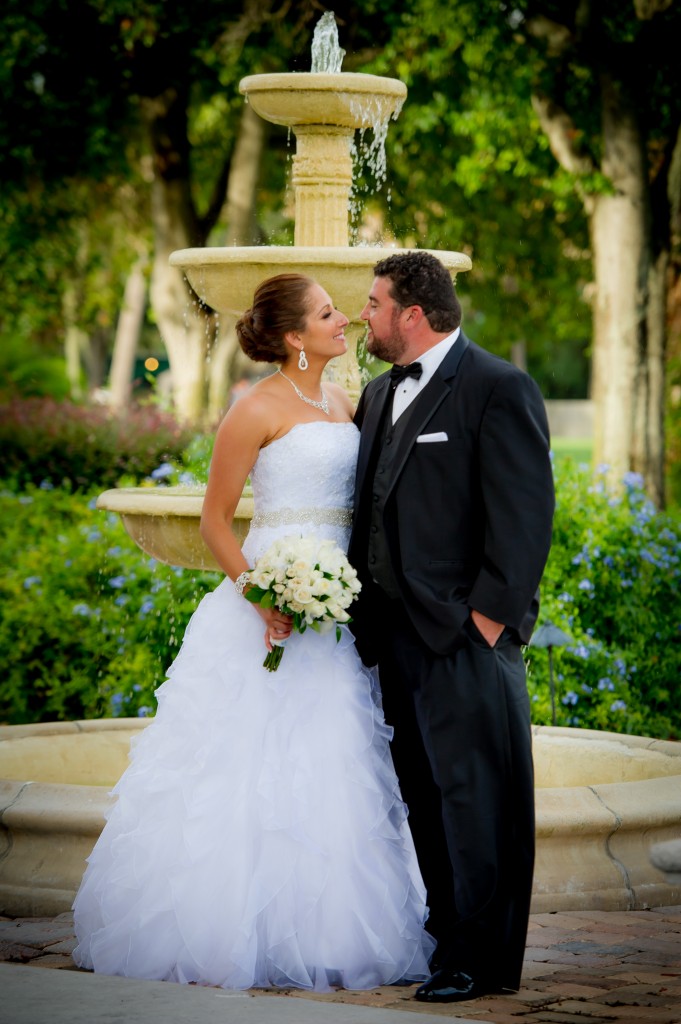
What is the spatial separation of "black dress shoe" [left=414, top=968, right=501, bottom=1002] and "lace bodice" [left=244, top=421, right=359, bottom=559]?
4.46 feet

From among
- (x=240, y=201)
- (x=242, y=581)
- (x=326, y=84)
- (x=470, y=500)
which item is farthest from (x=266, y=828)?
(x=240, y=201)

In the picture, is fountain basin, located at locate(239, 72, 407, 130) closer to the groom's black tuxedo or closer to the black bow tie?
the black bow tie

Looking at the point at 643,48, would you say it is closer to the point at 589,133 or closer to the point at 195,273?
the point at 589,133

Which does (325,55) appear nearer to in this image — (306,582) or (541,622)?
(541,622)

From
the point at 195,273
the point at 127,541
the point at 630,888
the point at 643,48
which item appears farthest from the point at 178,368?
the point at 630,888

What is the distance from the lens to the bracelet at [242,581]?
15.1 feet

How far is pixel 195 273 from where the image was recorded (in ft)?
19.7

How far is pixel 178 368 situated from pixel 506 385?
49.9ft

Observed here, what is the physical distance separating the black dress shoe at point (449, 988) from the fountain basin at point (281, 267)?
106 inches

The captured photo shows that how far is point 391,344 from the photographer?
4.48 m

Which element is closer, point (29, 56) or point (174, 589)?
point (174, 589)

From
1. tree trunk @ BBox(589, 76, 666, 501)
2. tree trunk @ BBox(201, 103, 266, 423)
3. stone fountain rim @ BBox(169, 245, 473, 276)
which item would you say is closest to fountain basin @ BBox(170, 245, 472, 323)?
stone fountain rim @ BBox(169, 245, 473, 276)

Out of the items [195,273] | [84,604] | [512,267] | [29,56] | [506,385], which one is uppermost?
[29,56]

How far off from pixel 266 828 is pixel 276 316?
164cm
